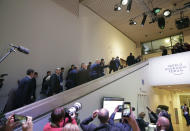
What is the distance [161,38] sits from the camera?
1387 centimetres

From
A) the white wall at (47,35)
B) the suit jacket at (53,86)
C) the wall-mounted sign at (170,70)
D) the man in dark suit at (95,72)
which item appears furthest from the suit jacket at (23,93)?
the wall-mounted sign at (170,70)

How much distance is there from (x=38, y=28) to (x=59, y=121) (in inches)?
215

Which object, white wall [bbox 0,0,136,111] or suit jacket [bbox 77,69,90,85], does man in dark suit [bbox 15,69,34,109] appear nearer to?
white wall [bbox 0,0,136,111]

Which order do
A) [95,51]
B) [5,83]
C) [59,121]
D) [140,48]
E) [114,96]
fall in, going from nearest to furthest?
1. [59,121]
2. [114,96]
3. [5,83]
4. [95,51]
5. [140,48]

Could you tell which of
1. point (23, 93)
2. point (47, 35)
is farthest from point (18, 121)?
point (47, 35)

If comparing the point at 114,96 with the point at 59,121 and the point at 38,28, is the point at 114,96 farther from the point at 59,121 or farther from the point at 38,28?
the point at 38,28

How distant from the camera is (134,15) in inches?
405

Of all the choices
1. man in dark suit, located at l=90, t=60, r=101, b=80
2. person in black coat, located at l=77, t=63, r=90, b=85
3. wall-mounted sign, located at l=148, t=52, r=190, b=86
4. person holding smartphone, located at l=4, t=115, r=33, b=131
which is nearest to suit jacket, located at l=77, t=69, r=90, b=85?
person in black coat, located at l=77, t=63, r=90, b=85

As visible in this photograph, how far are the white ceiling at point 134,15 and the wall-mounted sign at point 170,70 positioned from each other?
3276 millimetres

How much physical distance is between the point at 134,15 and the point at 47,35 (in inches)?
245

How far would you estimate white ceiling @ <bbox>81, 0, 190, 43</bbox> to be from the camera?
9117 millimetres

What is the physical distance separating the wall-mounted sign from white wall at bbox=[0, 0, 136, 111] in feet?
11.1

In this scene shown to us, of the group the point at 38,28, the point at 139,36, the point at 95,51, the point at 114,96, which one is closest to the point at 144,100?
the point at 114,96

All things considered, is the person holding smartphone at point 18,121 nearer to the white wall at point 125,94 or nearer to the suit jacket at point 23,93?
the white wall at point 125,94
